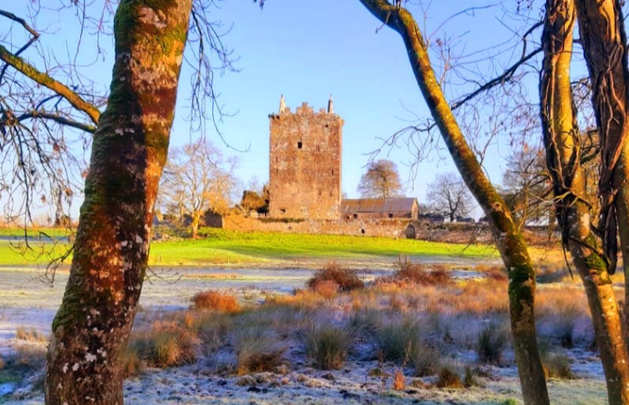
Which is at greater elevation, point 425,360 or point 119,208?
point 119,208

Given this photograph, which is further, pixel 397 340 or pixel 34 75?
pixel 397 340

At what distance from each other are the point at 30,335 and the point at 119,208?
8981mm

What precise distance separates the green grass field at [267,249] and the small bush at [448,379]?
25343mm

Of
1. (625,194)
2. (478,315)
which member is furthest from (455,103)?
(478,315)

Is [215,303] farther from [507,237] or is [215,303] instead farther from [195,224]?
[195,224]

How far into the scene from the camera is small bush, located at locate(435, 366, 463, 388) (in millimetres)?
6961

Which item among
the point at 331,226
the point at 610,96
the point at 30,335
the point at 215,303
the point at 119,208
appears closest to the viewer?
the point at 119,208

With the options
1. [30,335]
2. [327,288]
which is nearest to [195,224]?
[327,288]

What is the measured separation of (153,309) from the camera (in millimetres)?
13266

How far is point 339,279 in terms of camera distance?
765 inches

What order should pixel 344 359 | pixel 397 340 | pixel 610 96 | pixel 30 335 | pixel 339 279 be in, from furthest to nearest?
pixel 339 279, pixel 30 335, pixel 397 340, pixel 344 359, pixel 610 96

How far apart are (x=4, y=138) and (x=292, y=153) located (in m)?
55.9

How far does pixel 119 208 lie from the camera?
85.4 inches

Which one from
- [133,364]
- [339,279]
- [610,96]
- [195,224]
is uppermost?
[610,96]
